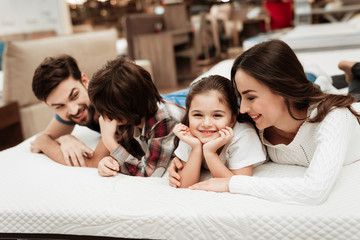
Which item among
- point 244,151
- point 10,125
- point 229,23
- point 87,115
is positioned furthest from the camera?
point 229,23

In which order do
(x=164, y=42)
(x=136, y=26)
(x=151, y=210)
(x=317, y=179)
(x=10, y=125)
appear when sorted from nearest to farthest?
1. (x=317, y=179)
2. (x=151, y=210)
3. (x=10, y=125)
4. (x=164, y=42)
5. (x=136, y=26)

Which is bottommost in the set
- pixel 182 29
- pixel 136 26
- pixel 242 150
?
pixel 242 150

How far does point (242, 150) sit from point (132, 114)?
40 centimetres

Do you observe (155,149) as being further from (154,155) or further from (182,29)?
(182,29)

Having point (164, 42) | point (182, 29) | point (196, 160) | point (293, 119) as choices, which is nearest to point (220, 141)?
point (196, 160)

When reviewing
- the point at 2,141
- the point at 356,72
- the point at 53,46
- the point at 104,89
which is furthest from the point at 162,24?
the point at 104,89

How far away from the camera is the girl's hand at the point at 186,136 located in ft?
3.56

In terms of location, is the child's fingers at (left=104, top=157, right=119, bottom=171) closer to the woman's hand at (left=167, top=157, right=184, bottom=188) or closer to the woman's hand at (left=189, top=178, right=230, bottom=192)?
the woman's hand at (left=167, top=157, right=184, bottom=188)

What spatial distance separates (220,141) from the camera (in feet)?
3.44

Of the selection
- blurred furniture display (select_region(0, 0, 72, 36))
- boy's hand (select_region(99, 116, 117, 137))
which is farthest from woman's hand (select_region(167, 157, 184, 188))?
blurred furniture display (select_region(0, 0, 72, 36))

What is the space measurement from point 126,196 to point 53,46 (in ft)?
6.73

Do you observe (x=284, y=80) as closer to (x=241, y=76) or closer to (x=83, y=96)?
(x=241, y=76)

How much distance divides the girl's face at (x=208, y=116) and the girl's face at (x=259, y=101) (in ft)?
0.28

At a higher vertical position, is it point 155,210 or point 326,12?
point 326,12
